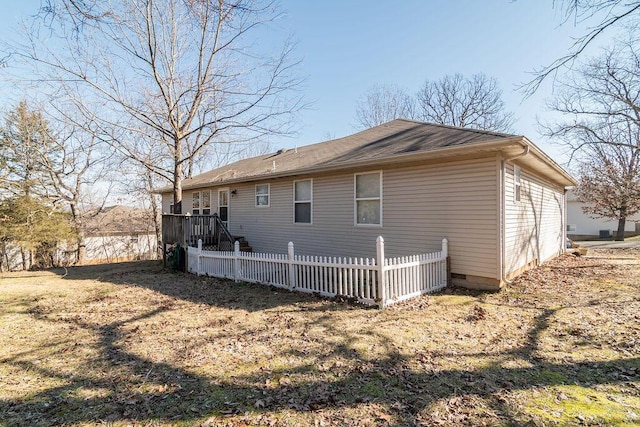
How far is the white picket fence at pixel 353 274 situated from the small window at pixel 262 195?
3394 millimetres

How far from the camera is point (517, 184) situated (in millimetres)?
8039

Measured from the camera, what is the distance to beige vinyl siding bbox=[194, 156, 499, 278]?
703 centimetres

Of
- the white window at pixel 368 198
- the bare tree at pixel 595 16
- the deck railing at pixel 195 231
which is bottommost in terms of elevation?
the deck railing at pixel 195 231

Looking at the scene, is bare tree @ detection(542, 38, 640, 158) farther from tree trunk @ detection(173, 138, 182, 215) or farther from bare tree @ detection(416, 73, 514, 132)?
tree trunk @ detection(173, 138, 182, 215)

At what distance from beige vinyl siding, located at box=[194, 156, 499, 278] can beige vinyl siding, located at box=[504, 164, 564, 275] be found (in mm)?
624

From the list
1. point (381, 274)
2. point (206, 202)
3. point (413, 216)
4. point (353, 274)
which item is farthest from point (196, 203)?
point (381, 274)

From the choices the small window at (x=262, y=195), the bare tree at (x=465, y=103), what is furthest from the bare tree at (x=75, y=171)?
the bare tree at (x=465, y=103)

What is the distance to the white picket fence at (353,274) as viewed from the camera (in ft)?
20.3

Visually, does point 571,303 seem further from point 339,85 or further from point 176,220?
point 339,85

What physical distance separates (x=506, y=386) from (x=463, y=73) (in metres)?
29.6

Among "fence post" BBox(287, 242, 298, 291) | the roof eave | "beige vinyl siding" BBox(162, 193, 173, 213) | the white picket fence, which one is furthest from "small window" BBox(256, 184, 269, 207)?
"beige vinyl siding" BBox(162, 193, 173, 213)

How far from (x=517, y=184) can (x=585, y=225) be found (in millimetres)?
30687

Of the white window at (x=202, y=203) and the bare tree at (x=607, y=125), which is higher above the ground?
the bare tree at (x=607, y=125)

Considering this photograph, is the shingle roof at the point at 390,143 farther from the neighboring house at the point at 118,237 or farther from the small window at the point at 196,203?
the neighboring house at the point at 118,237
